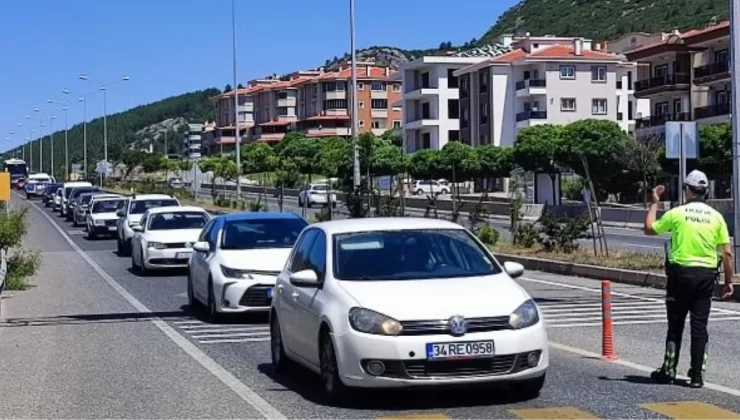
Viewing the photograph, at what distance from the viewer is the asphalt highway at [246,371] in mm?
9375

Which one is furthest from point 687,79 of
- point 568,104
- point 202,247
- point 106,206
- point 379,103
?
point 379,103

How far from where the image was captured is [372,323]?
358 inches

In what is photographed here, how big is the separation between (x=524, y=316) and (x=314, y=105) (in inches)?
5777

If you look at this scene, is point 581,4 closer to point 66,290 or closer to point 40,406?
point 66,290

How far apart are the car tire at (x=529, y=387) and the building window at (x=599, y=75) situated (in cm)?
8267

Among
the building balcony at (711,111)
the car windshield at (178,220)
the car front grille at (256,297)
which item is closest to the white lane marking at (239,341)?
the car front grille at (256,297)

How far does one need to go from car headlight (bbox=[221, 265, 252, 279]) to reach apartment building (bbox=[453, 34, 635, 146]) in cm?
7353

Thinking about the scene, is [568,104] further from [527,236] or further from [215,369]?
[215,369]

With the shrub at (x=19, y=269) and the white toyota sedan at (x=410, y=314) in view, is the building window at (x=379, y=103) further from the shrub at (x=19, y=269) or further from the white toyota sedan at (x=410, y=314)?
the white toyota sedan at (x=410, y=314)

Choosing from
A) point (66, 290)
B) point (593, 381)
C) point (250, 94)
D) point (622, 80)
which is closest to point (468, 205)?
point (66, 290)

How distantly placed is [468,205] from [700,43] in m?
28.3

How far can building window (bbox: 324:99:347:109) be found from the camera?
492 feet

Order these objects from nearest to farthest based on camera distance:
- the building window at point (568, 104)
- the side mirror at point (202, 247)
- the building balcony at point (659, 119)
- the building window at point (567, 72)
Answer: the side mirror at point (202, 247) < the building balcony at point (659, 119) < the building window at point (567, 72) < the building window at point (568, 104)

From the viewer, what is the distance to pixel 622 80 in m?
102
